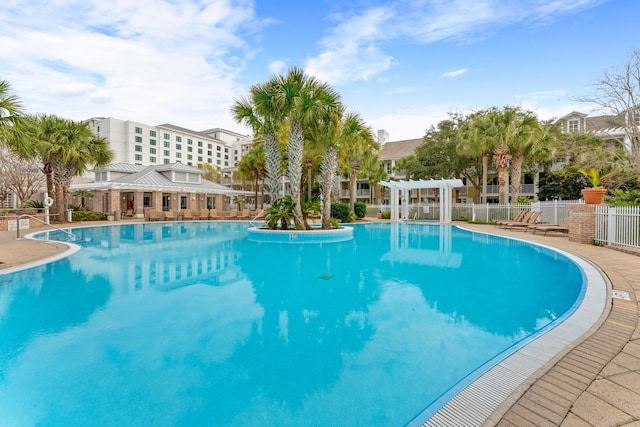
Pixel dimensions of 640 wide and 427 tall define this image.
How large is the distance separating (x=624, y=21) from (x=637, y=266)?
11322mm

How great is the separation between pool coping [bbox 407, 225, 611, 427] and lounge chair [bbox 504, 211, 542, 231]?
15.0m

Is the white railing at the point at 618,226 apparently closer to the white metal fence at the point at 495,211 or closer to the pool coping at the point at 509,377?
the pool coping at the point at 509,377

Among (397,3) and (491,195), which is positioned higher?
(397,3)

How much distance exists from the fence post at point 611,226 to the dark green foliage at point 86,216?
29.9 m

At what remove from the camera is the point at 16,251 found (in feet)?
32.1

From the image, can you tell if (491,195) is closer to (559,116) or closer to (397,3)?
(559,116)

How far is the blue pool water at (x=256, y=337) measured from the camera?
8.45 ft

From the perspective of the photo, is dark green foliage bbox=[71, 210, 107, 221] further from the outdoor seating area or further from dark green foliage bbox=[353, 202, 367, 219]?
dark green foliage bbox=[353, 202, 367, 219]

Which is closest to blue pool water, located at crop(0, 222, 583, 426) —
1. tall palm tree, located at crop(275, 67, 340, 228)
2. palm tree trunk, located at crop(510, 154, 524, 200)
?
tall palm tree, located at crop(275, 67, 340, 228)

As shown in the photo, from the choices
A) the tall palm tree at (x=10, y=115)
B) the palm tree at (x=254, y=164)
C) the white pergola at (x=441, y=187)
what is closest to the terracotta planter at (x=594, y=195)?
the white pergola at (x=441, y=187)

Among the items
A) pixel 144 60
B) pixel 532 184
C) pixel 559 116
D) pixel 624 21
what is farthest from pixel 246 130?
pixel 532 184

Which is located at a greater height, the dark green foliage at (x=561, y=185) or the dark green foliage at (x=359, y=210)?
the dark green foliage at (x=561, y=185)

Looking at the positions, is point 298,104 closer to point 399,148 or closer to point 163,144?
point 399,148

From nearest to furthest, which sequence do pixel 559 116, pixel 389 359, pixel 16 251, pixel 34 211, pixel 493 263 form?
pixel 389 359
pixel 493 263
pixel 16 251
pixel 34 211
pixel 559 116
